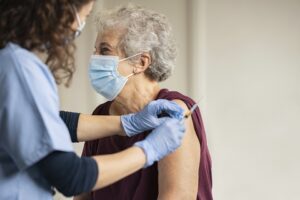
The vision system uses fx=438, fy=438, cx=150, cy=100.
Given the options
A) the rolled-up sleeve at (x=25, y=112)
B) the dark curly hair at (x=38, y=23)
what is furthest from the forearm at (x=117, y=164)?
the dark curly hair at (x=38, y=23)

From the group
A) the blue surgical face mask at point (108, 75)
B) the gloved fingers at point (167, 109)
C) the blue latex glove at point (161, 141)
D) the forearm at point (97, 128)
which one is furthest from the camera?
the blue surgical face mask at point (108, 75)

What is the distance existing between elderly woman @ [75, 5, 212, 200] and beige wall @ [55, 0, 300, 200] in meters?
0.70

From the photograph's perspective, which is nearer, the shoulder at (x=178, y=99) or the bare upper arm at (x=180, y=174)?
the bare upper arm at (x=180, y=174)

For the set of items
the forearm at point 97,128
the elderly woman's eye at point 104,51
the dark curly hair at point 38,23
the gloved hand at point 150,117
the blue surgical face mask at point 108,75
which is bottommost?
the forearm at point 97,128

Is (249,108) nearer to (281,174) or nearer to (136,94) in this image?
(281,174)

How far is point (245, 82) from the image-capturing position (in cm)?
231

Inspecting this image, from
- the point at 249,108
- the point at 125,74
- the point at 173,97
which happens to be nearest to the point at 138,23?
the point at 125,74

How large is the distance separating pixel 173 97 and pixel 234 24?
0.88 metres

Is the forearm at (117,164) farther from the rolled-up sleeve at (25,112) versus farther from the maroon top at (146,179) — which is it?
the maroon top at (146,179)

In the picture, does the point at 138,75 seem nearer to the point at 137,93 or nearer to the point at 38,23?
the point at 137,93

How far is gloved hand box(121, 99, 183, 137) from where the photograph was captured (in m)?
1.40

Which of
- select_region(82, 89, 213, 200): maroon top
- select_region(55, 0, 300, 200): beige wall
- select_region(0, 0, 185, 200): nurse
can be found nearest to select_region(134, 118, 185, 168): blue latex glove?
select_region(0, 0, 185, 200): nurse

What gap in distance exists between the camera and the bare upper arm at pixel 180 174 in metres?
1.45

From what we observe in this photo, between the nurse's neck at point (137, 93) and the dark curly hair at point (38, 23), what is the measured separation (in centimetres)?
65
